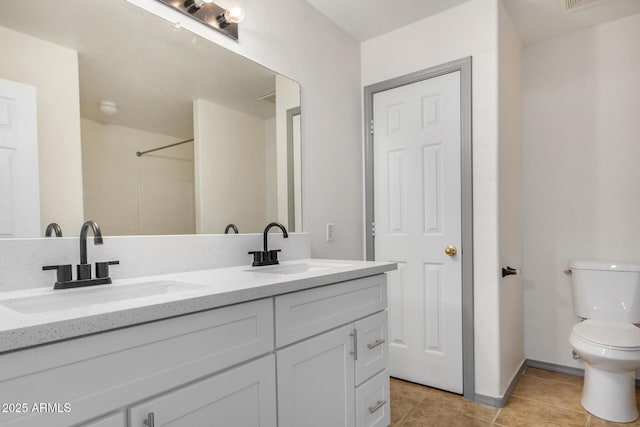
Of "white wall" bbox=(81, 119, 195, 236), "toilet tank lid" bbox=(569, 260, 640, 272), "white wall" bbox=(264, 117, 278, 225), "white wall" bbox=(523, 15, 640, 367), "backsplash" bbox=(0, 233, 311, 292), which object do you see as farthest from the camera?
"white wall" bbox=(523, 15, 640, 367)

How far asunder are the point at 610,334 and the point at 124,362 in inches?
89.8

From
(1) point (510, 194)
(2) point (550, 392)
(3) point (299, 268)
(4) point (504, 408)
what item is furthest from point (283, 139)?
(2) point (550, 392)

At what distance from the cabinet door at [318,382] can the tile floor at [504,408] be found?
74 cm

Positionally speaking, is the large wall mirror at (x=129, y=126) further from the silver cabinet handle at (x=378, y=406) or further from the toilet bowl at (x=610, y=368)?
the toilet bowl at (x=610, y=368)

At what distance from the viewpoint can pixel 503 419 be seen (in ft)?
6.20

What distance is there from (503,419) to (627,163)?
5.76ft

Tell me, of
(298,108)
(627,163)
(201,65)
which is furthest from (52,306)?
(627,163)

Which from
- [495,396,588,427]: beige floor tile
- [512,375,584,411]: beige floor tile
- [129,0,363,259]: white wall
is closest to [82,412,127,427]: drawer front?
[129,0,363,259]: white wall

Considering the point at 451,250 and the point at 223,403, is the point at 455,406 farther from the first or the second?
the point at 223,403

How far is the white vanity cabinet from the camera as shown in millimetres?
1124

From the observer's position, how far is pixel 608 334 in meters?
1.91

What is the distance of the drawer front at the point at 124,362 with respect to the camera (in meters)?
0.62

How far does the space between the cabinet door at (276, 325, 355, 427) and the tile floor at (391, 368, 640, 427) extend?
74 centimetres

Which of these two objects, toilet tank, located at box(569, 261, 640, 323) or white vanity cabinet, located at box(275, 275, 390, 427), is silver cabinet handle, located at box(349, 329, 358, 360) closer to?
white vanity cabinet, located at box(275, 275, 390, 427)
